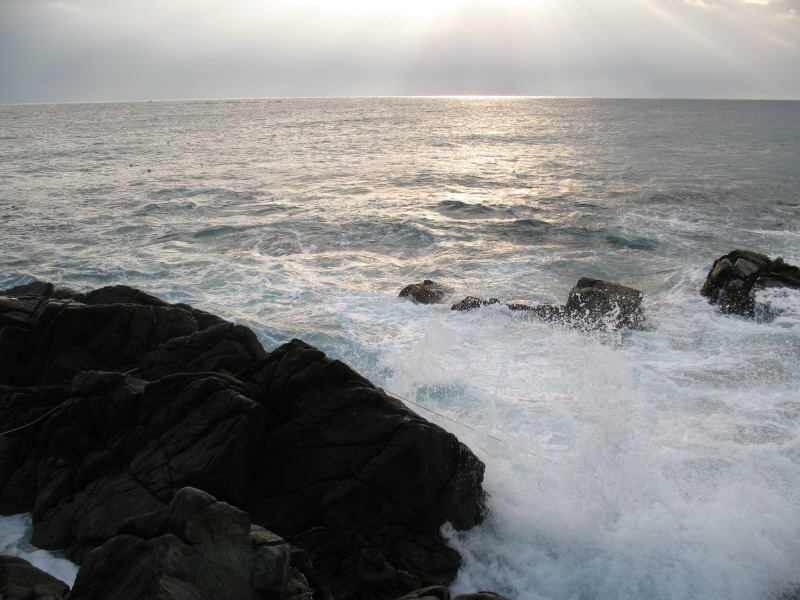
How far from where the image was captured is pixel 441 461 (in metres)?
6.56

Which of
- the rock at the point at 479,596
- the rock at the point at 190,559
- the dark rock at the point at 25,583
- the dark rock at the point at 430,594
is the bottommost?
the rock at the point at 479,596

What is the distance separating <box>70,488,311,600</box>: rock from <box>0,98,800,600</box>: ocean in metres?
2.16

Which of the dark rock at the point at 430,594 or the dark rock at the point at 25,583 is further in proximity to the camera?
the dark rock at the point at 430,594

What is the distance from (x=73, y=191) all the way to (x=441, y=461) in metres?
31.2

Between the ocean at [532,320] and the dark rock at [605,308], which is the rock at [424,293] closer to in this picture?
the ocean at [532,320]

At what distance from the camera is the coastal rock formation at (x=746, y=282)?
12.8 meters

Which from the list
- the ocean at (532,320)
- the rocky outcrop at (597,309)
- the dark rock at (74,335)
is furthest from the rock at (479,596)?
the rocky outcrop at (597,309)

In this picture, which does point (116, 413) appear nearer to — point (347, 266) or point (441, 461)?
point (441, 461)

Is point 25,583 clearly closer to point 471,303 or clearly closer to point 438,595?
point 438,595

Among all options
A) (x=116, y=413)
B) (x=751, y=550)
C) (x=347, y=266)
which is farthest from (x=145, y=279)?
(x=751, y=550)

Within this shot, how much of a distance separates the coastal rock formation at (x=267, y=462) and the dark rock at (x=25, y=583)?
0.53 m

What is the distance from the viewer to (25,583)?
4824 mm

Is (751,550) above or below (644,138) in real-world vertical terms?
below

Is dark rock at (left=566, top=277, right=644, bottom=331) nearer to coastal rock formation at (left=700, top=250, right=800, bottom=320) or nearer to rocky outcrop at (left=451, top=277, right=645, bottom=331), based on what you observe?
rocky outcrop at (left=451, top=277, right=645, bottom=331)
